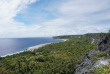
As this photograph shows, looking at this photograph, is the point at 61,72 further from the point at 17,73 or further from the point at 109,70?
the point at 109,70

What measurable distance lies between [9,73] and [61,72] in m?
24.7

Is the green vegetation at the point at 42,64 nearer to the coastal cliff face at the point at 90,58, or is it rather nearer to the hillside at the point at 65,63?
the hillside at the point at 65,63

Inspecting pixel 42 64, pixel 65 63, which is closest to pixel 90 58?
pixel 65 63

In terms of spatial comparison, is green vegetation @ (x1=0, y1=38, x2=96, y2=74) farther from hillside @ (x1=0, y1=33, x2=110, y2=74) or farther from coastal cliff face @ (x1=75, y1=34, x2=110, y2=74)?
coastal cliff face @ (x1=75, y1=34, x2=110, y2=74)

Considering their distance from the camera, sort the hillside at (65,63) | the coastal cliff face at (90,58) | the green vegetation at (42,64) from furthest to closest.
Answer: the green vegetation at (42,64), the hillside at (65,63), the coastal cliff face at (90,58)

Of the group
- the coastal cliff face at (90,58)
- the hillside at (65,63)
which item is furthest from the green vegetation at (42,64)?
the coastal cliff face at (90,58)

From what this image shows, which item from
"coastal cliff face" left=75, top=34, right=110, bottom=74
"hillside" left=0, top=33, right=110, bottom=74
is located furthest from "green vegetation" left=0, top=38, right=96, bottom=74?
"coastal cliff face" left=75, top=34, right=110, bottom=74

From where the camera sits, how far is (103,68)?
46.1 feet

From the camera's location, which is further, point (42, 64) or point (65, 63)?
point (42, 64)

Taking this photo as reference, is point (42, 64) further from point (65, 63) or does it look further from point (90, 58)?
point (90, 58)

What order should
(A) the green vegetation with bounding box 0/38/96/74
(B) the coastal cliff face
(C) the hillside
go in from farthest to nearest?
(A) the green vegetation with bounding box 0/38/96/74, (C) the hillside, (B) the coastal cliff face

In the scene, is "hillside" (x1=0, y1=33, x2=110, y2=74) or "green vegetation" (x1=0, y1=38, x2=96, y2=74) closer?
"hillside" (x1=0, y1=33, x2=110, y2=74)

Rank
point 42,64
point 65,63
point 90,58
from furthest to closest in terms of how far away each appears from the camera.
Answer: point 42,64
point 65,63
point 90,58

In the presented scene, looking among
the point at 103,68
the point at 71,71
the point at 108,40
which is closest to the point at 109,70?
the point at 103,68
